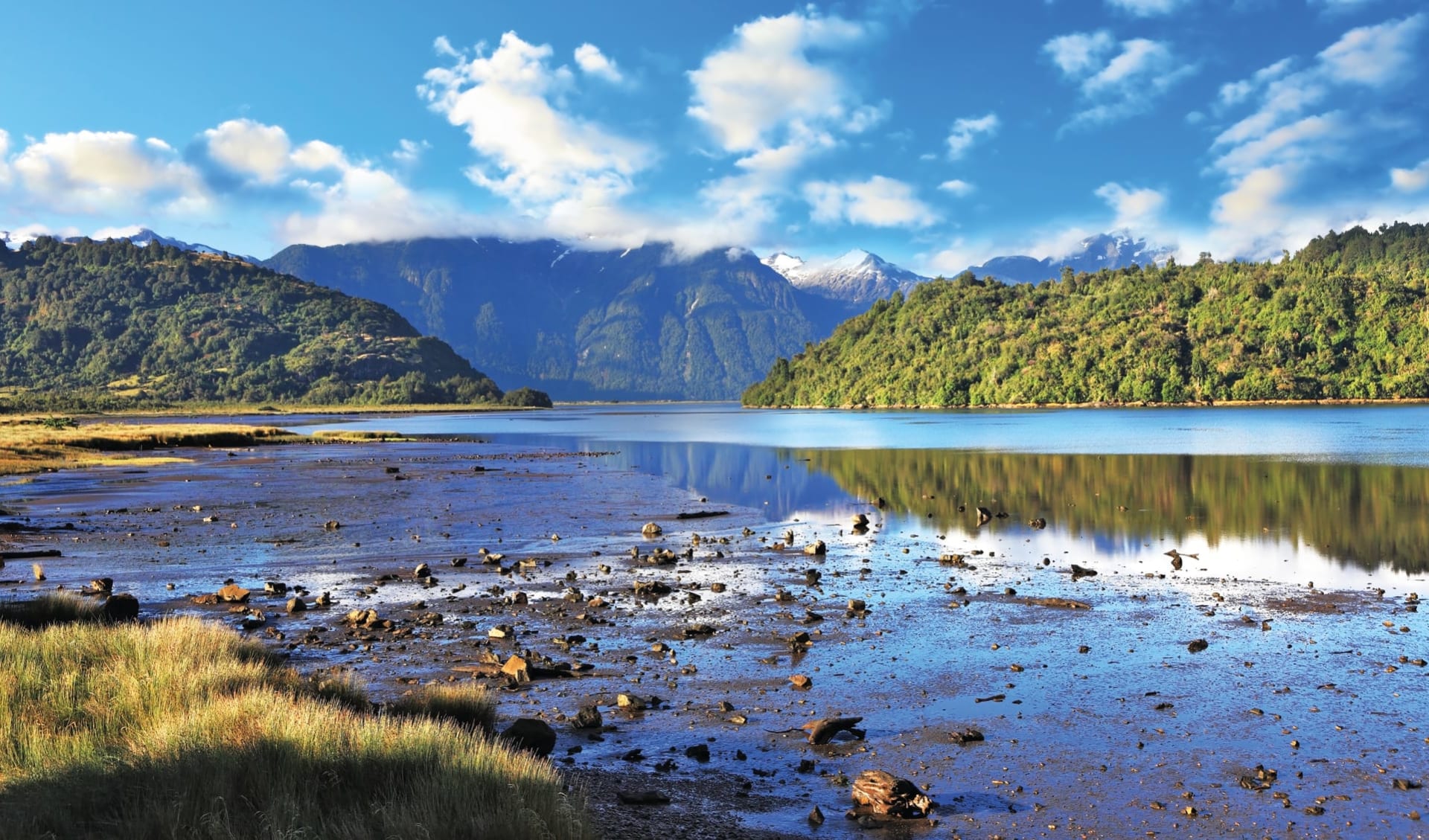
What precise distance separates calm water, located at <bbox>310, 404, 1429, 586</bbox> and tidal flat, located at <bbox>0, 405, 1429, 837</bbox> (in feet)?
1.34

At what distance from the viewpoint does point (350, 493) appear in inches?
2233

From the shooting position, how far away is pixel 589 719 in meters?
14.7

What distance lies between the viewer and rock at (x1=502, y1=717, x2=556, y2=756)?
1338 centimetres

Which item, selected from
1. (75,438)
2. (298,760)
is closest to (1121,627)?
(298,760)

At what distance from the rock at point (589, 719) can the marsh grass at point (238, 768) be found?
2617mm

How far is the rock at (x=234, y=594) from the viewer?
24609mm

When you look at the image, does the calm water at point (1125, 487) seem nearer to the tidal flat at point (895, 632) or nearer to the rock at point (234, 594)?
the tidal flat at point (895, 632)

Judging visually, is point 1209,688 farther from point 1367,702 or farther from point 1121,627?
point 1121,627

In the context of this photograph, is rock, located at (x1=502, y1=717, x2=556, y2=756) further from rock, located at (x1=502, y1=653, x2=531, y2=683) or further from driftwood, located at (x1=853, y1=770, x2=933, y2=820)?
driftwood, located at (x1=853, y1=770, x2=933, y2=820)

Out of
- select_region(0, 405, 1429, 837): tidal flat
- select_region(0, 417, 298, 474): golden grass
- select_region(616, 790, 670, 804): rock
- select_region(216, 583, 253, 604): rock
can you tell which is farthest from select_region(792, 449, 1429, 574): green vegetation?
select_region(0, 417, 298, 474): golden grass

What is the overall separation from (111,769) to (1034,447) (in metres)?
87.3

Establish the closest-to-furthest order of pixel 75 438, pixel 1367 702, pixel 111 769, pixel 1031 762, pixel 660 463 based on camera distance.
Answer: pixel 111 769, pixel 1031 762, pixel 1367 702, pixel 660 463, pixel 75 438

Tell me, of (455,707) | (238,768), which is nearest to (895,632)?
(455,707)

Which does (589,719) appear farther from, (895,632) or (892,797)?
(895,632)
